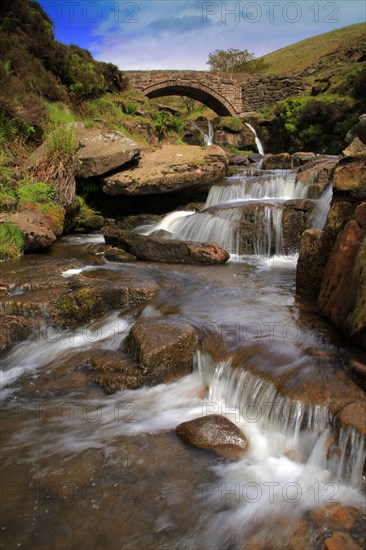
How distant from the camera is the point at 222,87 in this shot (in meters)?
30.7

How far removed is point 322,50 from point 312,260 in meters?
45.3

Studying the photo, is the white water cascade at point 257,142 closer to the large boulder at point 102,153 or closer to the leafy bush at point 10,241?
the large boulder at point 102,153

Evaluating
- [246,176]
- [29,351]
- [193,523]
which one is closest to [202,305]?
[29,351]

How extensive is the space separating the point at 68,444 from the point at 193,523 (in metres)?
1.38

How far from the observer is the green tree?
168 ft

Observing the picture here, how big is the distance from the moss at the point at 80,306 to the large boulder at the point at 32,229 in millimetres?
3256

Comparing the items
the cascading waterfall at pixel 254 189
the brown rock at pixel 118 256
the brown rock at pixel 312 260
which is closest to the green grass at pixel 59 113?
the cascading waterfall at pixel 254 189

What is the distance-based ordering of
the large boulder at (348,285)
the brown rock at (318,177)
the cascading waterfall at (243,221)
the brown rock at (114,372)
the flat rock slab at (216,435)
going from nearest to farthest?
1. the flat rock slab at (216,435)
2. the large boulder at (348,285)
3. the brown rock at (114,372)
4. the cascading waterfall at (243,221)
5. the brown rock at (318,177)

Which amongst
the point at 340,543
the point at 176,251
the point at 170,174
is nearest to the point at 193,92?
the point at 170,174

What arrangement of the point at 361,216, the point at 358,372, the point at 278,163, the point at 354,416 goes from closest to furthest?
Result: the point at 354,416, the point at 358,372, the point at 361,216, the point at 278,163

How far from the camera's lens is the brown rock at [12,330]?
5586 mm

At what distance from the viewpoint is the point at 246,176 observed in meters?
14.3

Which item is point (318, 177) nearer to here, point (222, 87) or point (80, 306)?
point (80, 306)

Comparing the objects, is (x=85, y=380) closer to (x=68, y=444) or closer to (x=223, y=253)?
(x=68, y=444)
